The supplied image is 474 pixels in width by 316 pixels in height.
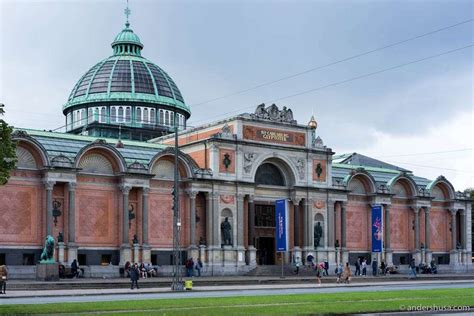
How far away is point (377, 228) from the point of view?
283ft

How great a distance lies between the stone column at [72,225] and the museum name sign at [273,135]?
20015 millimetres

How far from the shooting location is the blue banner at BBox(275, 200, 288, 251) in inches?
3061

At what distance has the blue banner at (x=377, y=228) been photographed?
283ft

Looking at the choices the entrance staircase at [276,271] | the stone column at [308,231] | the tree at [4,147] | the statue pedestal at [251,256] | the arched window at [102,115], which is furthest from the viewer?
the arched window at [102,115]

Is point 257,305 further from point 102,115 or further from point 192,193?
point 102,115

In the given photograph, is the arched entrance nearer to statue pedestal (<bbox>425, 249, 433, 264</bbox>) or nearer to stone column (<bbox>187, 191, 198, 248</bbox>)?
stone column (<bbox>187, 191, 198, 248</bbox>)

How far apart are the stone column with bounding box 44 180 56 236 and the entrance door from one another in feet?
80.6

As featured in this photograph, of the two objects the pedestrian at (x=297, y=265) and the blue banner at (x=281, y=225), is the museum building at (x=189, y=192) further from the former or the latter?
the blue banner at (x=281, y=225)

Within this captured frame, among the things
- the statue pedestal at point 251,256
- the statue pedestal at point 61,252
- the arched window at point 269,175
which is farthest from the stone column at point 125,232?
the arched window at point 269,175

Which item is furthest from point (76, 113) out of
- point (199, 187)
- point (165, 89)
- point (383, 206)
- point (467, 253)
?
point (467, 253)

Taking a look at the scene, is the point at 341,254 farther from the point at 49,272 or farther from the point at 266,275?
the point at 49,272

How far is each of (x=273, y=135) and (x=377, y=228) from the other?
1503 centimetres

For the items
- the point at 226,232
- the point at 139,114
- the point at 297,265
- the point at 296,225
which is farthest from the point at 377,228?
the point at 139,114

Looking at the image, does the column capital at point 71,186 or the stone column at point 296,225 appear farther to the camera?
the stone column at point 296,225
